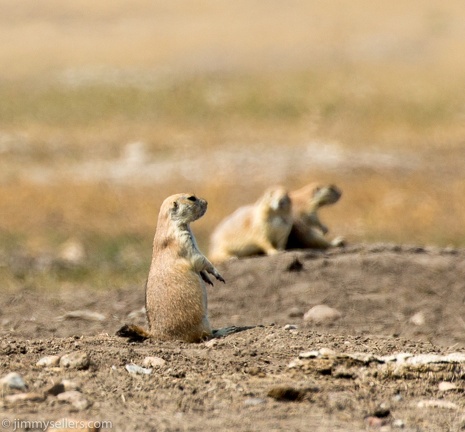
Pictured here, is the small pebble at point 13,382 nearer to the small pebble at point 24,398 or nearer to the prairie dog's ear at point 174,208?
the small pebble at point 24,398

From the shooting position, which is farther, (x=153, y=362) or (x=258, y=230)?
(x=258, y=230)

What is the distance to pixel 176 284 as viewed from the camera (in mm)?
6191

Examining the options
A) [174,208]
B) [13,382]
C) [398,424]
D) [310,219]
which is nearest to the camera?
[398,424]

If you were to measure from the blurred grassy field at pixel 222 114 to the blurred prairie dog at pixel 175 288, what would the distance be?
567 centimetres

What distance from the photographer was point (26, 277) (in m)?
11.1

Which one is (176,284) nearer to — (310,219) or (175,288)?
(175,288)

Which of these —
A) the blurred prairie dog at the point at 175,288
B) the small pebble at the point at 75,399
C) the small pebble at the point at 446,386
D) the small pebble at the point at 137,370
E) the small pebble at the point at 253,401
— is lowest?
the small pebble at the point at 446,386

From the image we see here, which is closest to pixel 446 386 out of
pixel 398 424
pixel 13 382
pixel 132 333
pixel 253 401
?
pixel 398 424

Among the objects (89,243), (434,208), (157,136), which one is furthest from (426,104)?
(89,243)

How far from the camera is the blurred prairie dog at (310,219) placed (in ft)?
35.8

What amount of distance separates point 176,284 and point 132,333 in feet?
1.29

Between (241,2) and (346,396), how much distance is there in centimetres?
4936

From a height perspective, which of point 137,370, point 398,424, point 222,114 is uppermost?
point 222,114

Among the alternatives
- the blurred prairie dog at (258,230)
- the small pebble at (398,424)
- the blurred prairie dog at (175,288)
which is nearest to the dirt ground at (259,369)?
the small pebble at (398,424)
